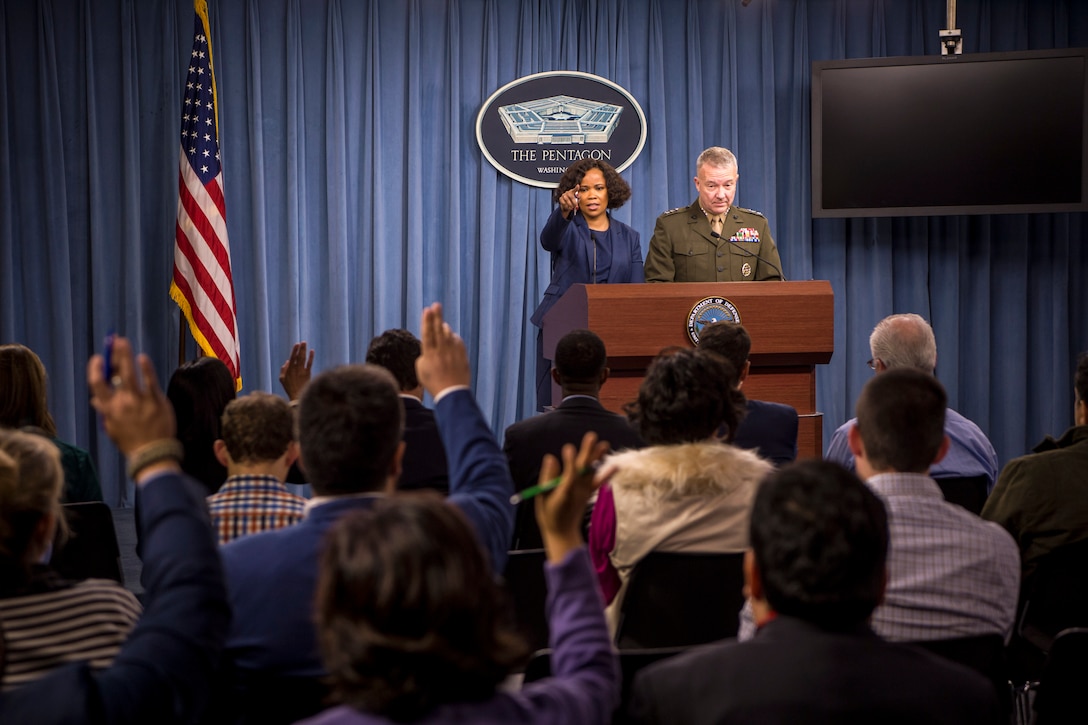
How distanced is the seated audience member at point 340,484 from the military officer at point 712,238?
12.0 ft

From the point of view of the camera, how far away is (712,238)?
5.21 m

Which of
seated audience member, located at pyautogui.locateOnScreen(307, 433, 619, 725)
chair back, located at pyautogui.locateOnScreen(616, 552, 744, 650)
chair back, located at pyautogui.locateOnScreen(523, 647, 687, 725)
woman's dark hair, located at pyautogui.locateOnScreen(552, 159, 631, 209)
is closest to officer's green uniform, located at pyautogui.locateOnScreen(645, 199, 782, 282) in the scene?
woman's dark hair, located at pyautogui.locateOnScreen(552, 159, 631, 209)

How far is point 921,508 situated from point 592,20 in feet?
17.7

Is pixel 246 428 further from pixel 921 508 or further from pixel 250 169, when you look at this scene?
pixel 250 169

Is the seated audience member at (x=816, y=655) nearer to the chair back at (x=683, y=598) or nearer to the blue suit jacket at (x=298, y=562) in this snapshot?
the blue suit jacket at (x=298, y=562)

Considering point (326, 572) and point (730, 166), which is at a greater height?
point (730, 166)

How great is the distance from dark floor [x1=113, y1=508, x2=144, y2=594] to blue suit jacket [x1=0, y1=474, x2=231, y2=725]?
3.33 meters

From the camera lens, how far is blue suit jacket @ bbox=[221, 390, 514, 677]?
142cm

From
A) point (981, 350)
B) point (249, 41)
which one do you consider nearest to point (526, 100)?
point (249, 41)

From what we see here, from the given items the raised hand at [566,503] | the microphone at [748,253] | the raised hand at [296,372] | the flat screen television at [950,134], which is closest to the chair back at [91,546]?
the raised hand at [296,372]

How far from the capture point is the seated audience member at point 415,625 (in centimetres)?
91

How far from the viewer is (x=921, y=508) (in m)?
1.76

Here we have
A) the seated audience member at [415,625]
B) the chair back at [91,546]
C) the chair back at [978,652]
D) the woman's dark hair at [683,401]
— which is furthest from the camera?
the chair back at [91,546]

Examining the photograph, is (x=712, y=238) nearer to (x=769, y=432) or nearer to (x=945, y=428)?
(x=769, y=432)
